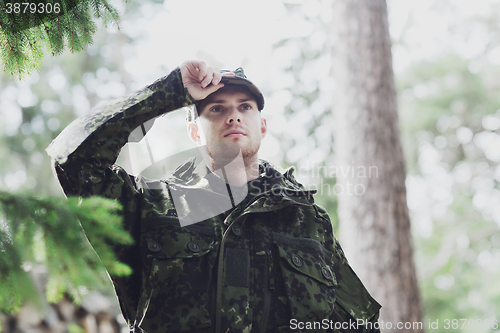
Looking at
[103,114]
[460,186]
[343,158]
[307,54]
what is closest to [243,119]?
[103,114]

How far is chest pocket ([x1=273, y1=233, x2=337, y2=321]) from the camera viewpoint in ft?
6.36

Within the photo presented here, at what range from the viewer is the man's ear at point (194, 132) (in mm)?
2555

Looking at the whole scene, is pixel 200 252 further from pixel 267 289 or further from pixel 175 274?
pixel 267 289

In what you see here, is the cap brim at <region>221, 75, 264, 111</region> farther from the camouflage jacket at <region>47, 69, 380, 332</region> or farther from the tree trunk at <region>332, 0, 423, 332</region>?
the tree trunk at <region>332, 0, 423, 332</region>

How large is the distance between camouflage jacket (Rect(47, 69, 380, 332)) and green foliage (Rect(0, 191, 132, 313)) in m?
0.91

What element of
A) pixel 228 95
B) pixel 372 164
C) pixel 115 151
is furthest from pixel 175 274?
pixel 372 164

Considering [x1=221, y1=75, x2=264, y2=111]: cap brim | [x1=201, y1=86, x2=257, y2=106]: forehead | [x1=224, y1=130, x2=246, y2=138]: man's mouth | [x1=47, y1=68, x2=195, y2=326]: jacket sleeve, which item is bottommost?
[x1=47, y1=68, x2=195, y2=326]: jacket sleeve

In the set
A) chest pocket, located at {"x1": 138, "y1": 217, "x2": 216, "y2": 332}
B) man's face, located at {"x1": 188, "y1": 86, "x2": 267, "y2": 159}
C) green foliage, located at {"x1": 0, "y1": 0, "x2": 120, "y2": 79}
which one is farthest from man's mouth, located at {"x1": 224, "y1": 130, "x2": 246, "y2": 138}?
green foliage, located at {"x1": 0, "y1": 0, "x2": 120, "y2": 79}

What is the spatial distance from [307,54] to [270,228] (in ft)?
21.4

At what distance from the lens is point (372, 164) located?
4168 millimetres

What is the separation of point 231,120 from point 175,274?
1.02 m

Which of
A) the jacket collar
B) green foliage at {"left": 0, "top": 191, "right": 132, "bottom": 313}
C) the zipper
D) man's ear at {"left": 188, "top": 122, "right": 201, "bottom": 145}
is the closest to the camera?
green foliage at {"left": 0, "top": 191, "right": 132, "bottom": 313}

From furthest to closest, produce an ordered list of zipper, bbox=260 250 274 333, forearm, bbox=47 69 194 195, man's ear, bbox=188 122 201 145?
man's ear, bbox=188 122 201 145
zipper, bbox=260 250 274 333
forearm, bbox=47 69 194 195

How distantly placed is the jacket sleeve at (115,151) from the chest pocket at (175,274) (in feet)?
0.41
